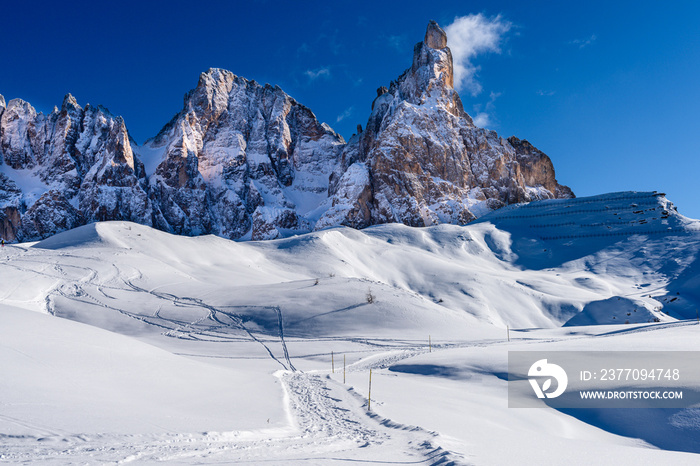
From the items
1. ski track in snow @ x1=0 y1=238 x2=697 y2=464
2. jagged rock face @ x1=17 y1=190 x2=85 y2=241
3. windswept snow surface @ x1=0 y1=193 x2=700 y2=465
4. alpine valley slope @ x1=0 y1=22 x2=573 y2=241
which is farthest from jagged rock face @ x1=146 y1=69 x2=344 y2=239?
ski track in snow @ x1=0 y1=238 x2=697 y2=464

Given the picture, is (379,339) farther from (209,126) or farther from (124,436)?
(209,126)

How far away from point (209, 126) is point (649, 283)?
10861 centimetres

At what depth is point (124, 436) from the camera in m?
4.89

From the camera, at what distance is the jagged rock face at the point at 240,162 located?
104m

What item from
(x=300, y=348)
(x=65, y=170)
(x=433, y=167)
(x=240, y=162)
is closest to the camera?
(x=300, y=348)

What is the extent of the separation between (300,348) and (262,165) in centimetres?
10480

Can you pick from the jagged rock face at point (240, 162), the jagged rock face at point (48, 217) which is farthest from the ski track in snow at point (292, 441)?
the jagged rock face at point (48, 217)

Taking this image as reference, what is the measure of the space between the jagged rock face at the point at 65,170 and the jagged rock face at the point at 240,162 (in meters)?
8.05

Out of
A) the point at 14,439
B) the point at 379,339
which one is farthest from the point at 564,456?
the point at 379,339

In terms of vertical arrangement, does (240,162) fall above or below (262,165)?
below

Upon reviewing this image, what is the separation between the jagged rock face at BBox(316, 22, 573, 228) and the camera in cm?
8506

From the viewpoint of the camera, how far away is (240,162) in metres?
114

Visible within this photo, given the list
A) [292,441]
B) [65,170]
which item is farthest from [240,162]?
[292,441]

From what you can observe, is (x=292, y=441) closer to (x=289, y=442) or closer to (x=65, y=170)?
(x=289, y=442)
